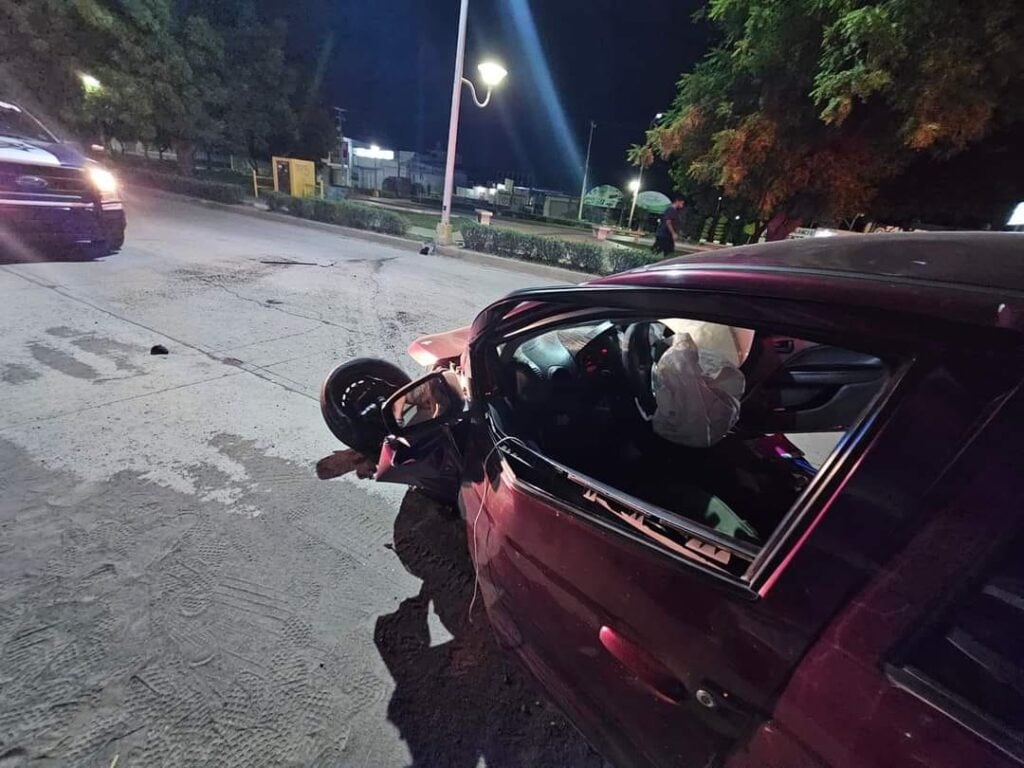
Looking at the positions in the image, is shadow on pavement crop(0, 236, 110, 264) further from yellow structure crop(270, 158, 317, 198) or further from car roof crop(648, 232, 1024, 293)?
yellow structure crop(270, 158, 317, 198)

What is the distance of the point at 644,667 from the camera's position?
1091mm

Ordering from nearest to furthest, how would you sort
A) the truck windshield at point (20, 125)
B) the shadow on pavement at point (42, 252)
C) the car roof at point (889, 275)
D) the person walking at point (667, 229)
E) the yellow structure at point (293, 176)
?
1. the car roof at point (889, 275)
2. the shadow on pavement at point (42, 252)
3. the truck windshield at point (20, 125)
4. the person walking at point (667, 229)
5. the yellow structure at point (293, 176)

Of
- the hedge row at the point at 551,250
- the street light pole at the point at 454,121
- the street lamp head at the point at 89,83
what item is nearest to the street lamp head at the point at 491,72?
the street light pole at the point at 454,121

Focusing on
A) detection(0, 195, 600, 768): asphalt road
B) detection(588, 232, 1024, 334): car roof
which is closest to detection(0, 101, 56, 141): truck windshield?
detection(0, 195, 600, 768): asphalt road

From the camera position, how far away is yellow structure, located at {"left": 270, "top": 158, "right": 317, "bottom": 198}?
18297 mm

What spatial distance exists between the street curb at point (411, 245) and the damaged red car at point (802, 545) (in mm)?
7025

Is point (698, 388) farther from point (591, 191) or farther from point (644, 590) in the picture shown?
point (591, 191)

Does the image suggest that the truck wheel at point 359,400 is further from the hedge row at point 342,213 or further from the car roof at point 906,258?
the hedge row at point 342,213

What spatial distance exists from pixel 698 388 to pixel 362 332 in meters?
4.00

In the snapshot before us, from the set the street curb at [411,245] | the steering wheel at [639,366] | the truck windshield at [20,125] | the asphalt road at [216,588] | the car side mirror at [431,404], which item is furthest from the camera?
the street curb at [411,245]

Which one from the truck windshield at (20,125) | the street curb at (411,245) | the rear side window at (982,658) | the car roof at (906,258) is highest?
the car roof at (906,258)

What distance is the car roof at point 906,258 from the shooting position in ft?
2.93

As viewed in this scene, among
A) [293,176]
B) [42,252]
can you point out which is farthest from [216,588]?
[293,176]

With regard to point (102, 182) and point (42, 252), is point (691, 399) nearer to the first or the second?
point (102, 182)
